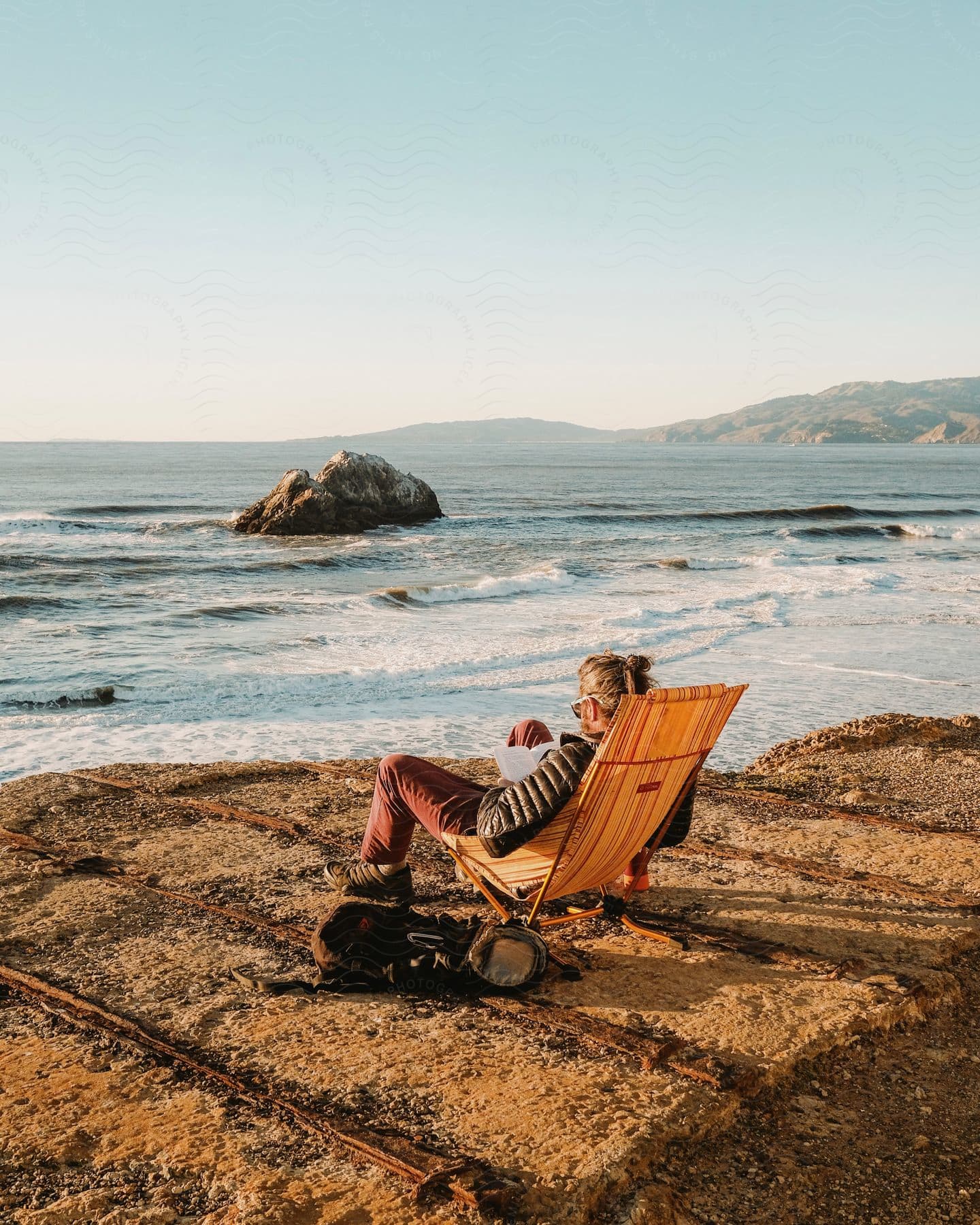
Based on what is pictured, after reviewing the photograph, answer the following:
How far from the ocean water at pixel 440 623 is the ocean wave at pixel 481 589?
0.31 ft

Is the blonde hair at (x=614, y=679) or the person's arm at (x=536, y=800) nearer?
the person's arm at (x=536, y=800)

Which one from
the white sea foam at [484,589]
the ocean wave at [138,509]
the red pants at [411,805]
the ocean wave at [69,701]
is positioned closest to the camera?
the red pants at [411,805]

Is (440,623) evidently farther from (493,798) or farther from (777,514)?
(777,514)

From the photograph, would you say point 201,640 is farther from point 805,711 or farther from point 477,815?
point 477,815

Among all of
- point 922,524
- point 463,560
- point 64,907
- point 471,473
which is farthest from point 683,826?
point 471,473

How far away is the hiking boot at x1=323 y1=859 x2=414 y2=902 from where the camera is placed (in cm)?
446

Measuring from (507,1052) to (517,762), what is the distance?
108 cm

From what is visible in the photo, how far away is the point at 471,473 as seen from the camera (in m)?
71.7

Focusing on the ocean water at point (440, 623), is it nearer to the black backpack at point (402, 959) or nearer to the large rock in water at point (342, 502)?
the large rock in water at point (342, 502)

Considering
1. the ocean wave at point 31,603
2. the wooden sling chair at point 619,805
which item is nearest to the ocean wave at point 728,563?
the ocean wave at point 31,603

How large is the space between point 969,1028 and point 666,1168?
5.02ft

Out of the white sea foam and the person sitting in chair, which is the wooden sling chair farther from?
the white sea foam

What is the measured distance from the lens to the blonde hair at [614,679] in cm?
386

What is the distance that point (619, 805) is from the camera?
12.6 ft
